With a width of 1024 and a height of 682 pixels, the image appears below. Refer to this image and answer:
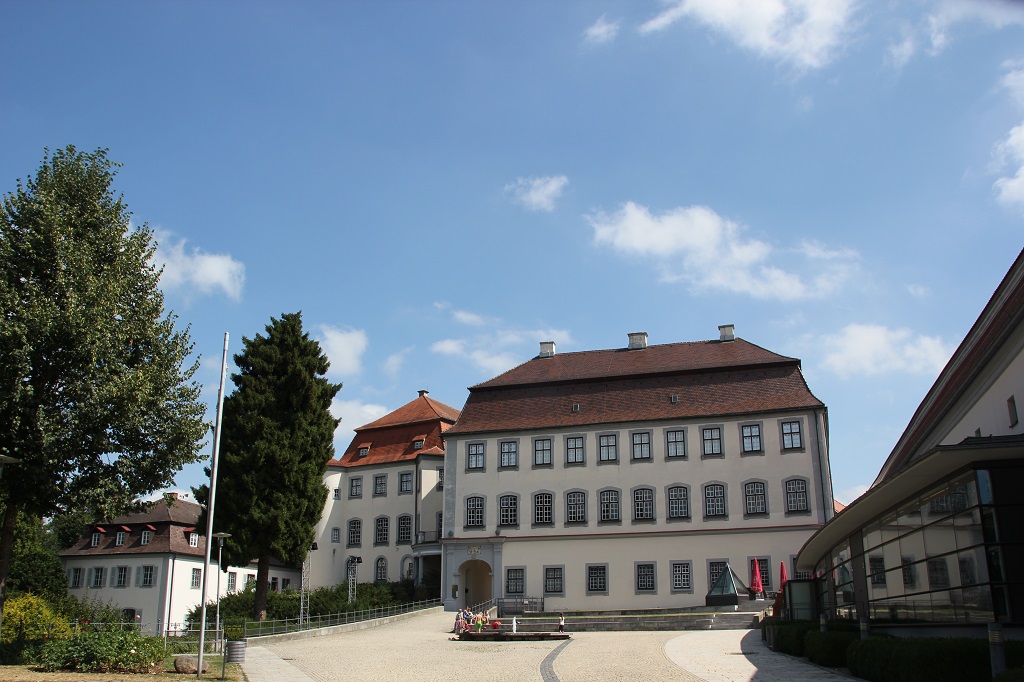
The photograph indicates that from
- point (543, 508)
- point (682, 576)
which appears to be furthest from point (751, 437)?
point (543, 508)

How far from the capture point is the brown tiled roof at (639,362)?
47.6 m

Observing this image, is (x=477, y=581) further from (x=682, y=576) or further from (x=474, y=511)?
(x=682, y=576)

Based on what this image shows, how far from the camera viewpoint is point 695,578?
44125 millimetres

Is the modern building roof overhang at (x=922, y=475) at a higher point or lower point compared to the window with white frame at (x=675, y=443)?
lower

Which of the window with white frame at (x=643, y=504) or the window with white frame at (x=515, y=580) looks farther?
the window with white frame at (x=515, y=580)

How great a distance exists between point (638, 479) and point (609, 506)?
209cm

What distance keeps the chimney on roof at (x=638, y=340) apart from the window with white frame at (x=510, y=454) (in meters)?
9.49

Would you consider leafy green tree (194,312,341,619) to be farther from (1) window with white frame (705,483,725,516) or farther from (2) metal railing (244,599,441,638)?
(1) window with white frame (705,483,725,516)

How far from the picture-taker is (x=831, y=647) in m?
18.5

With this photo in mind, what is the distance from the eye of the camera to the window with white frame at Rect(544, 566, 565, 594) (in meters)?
46.2

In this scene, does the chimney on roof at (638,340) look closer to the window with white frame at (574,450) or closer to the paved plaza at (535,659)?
the window with white frame at (574,450)

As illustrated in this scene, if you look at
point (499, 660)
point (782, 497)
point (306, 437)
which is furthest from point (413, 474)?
point (499, 660)

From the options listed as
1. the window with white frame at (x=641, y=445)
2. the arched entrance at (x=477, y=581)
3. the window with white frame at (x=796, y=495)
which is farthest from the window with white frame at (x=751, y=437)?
the arched entrance at (x=477, y=581)

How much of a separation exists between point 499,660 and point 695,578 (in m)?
24.5
